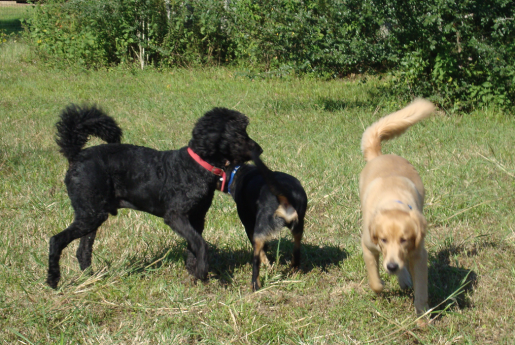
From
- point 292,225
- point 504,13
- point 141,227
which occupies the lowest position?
point 141,227

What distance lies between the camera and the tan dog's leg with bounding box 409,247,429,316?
3.31 m

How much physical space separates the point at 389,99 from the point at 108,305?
693 centimetres

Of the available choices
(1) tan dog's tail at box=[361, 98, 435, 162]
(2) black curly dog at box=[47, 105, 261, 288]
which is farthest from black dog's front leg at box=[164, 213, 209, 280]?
(1) tan dog's tail at box=[361, 98, 435, 162]

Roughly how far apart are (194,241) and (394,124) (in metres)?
2.08

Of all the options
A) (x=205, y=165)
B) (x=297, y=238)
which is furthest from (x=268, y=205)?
(x=205, y=165)

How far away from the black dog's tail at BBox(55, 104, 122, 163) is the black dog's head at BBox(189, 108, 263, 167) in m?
0.80

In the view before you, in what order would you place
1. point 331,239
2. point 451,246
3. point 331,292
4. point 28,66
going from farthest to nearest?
point 28,66 < point 331,239 < point 451,246 < point 331,292

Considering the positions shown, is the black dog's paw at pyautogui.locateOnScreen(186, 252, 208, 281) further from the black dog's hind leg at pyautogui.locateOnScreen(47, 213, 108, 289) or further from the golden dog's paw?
the golden dog's paw

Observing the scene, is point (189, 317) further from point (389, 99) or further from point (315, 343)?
point (389, 99)

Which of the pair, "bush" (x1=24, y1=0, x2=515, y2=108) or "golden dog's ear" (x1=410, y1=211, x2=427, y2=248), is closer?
"golden dog's ear" (x1=410, y1=211, x2=427, y2=248)

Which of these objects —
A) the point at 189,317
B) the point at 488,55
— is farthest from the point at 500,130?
the point at 189,317

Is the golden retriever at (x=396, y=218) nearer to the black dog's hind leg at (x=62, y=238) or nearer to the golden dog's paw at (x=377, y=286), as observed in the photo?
the golden dog's paw at (x=377, y=286)

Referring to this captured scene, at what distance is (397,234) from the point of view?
3.12 metres

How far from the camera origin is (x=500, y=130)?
745cm
